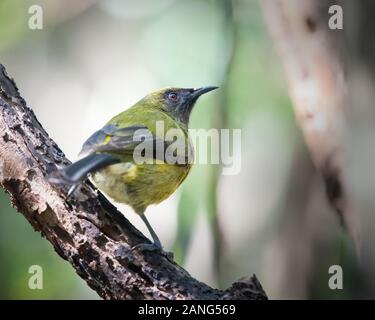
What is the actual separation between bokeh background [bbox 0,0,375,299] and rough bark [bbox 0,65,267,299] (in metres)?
1.27

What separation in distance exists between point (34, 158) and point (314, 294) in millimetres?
2044

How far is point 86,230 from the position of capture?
6.79 feet

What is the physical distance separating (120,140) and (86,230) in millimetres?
453

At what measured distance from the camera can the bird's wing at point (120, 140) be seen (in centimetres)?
229

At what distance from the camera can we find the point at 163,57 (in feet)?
11.9

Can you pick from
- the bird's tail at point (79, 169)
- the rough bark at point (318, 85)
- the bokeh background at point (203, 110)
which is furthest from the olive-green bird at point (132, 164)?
the rough bark at point (318, 85)

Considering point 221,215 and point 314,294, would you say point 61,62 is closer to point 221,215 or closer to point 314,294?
point 221,215

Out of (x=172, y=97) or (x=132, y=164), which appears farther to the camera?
(x=172, y=97)

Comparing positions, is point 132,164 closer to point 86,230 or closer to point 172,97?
point 86,230

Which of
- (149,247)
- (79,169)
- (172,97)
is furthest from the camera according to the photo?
(172,97)

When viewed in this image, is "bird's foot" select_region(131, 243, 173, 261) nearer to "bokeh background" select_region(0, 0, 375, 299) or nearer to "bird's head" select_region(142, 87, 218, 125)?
"bird's head" select_region(142, 87, 218, 125)

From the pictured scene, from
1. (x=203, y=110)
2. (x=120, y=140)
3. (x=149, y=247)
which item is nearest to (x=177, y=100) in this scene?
(x=203, y=110)

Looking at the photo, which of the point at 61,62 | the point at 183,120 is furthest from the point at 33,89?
the point at 183,120

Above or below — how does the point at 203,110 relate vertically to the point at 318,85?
below
